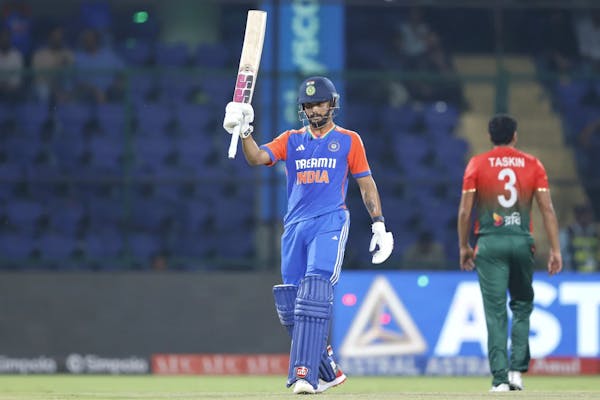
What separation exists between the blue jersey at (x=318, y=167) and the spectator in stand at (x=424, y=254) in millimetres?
5134

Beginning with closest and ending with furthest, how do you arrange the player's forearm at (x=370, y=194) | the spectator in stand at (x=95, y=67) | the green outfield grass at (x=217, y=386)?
the player's forearm at (x=370, y=194)
the green outfield grass at (x=217, y=386)
the spectator in stand at (x=95, y=67)

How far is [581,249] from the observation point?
14336mm

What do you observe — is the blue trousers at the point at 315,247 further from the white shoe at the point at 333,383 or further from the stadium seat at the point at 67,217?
the stadium seat at the point at 67,217

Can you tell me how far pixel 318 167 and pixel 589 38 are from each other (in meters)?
7.32

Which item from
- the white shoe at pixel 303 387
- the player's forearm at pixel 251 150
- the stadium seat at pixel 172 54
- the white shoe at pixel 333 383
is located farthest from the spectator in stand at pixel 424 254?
the white shoe at pixel 303 387

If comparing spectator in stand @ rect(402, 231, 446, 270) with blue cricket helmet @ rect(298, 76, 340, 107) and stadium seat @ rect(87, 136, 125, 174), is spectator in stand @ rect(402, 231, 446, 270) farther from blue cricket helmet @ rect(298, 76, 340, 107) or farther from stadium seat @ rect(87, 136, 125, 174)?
blue cricket helmet @ rect(298, 76, 340, 107)

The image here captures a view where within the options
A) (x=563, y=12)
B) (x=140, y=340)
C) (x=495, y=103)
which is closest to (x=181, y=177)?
(x=140, y=340)

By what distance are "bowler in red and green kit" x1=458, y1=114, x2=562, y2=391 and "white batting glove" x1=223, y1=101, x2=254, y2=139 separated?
2173mm

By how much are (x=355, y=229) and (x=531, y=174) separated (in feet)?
13.5

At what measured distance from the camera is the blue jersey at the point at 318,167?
9016 millimetres

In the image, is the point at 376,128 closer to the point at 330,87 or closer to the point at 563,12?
the point at 563,12

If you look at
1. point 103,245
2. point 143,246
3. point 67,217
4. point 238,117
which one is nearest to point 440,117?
point 143,246

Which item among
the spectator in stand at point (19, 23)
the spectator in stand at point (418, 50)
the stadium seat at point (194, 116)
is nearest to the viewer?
the stadium seat at point (194, 116)

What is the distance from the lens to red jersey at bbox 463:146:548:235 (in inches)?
408
